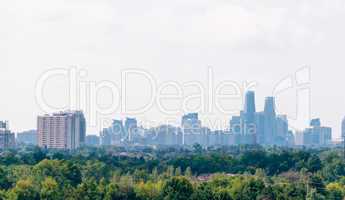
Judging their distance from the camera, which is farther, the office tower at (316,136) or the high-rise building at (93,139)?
the office tower at (316,136)

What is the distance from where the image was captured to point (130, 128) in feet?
477

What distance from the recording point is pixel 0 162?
160 ft

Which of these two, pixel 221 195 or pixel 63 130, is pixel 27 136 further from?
pixel 221 195

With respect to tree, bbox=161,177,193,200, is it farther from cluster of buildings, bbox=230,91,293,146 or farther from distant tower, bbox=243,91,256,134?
distant tower, bbox=243,91,256,134

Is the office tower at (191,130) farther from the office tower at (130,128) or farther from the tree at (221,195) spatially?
the tree at (221,195)

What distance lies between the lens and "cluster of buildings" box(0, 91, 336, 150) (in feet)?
371

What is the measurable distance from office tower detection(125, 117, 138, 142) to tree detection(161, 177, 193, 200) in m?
109

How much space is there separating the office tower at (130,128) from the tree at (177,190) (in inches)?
4272

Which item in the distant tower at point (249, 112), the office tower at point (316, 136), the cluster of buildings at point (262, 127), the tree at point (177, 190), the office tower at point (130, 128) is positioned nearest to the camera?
the tree at point (177, 190)

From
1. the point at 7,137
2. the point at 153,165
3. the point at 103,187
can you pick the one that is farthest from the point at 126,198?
the point at 7,137

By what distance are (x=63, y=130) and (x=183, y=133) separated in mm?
41614

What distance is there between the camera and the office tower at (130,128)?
141 meters

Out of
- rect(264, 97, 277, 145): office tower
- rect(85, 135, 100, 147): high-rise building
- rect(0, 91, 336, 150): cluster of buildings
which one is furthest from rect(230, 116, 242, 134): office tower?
rect(85, 135, 100, 147): high-rise building

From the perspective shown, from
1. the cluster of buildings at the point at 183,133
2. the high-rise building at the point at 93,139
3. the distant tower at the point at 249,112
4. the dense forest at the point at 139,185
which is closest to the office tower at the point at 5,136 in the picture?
the cluster of buildings at the point at 183,133
